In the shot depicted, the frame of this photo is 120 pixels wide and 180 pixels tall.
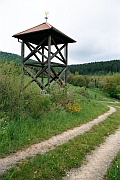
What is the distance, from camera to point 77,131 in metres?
9.30

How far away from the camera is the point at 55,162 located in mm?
5492

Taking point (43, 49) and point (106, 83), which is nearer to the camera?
point (43, 49)

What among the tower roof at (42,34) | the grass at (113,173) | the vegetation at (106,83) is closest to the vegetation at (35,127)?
the grass at (113,173)

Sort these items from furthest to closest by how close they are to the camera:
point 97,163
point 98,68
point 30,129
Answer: point 98,68 < point 30,129 < point 97,163

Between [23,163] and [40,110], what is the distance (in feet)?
13.5

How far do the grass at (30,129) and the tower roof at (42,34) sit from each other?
4.85m

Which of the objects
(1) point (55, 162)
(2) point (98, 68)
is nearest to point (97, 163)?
(1) point (55, 162)

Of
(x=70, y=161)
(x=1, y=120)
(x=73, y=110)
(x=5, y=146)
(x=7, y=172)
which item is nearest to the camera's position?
(x=7, y=172)

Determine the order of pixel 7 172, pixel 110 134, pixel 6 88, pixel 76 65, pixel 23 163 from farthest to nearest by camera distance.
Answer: pixel 76 65 → pixel 110 134 → pixel 6 88 → pixel 23 163 → pixel 7 172

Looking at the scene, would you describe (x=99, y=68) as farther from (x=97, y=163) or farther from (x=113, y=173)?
(x=113, y=173)

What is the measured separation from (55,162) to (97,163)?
1214 mm

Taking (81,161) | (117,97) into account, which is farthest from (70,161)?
(117,97)

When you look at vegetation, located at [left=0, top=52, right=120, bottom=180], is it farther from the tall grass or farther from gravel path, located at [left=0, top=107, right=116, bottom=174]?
gravel path, located at [left=0, top=107, right=116, bottom=174]

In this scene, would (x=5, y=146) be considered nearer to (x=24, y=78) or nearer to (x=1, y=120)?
(x=1, y=120)
